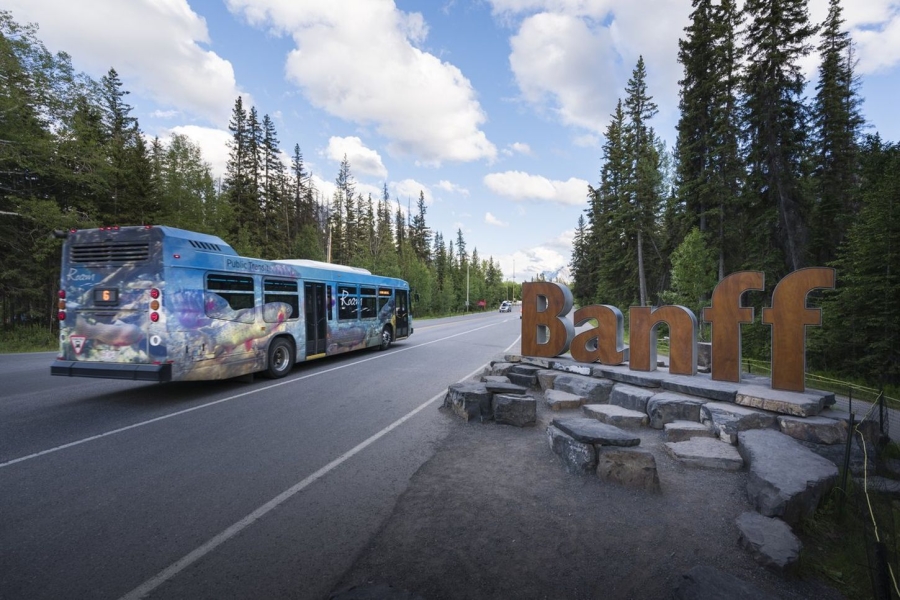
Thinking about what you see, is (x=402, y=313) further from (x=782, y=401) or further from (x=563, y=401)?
(x=782, y=401)

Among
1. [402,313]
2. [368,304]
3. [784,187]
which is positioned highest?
[784,187]

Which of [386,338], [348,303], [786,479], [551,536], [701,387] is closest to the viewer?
[551,536]

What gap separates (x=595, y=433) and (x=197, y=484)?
4.43 m

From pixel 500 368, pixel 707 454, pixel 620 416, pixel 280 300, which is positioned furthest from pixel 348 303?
pixel 707 454

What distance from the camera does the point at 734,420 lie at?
5.22 metres

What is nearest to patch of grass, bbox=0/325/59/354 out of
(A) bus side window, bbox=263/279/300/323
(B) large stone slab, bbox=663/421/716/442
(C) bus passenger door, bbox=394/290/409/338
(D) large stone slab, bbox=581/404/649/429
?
(A) bus side window, bbox=263/279/300/323

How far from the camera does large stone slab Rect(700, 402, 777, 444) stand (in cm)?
519

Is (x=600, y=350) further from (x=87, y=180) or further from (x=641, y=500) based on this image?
(x=87, y=180)

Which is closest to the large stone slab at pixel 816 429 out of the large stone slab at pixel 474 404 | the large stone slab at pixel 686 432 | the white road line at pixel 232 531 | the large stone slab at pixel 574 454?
the large stone slab at pixel 686 432

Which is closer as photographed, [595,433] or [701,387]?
[595,433]

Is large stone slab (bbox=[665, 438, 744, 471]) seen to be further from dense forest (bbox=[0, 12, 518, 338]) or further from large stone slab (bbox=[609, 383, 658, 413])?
dense forest (bbox=[0, 12, 518, 338])

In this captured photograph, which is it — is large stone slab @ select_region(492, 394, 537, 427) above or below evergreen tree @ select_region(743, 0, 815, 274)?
below

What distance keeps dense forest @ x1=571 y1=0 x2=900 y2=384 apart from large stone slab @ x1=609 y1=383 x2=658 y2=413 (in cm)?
1087

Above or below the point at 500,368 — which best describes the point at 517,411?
below
